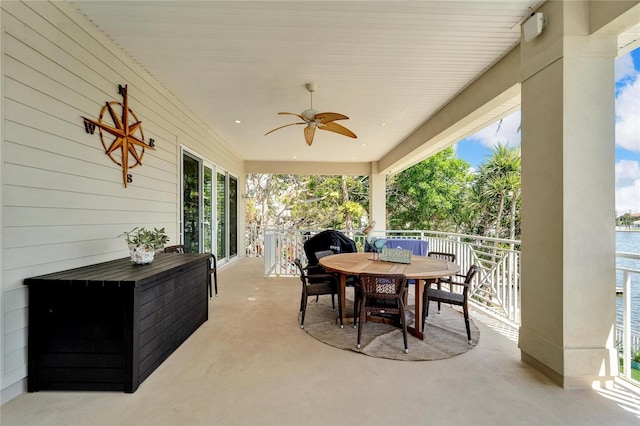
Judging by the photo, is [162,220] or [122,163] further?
[162,220]

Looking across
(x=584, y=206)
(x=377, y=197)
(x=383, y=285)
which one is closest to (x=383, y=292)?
(x=383, y=285)

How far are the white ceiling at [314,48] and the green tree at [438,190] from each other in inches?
291

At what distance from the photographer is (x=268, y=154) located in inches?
309

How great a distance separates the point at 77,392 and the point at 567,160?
13.0 feet

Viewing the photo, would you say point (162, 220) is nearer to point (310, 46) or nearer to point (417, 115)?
point (310, 46)

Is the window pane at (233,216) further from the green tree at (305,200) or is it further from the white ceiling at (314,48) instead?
the green tree at (305,200)

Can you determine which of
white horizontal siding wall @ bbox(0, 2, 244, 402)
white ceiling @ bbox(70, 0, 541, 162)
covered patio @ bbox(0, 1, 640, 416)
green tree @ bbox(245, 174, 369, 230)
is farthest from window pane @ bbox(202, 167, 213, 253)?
green tree @ bbox(245, 174, 369, 230)

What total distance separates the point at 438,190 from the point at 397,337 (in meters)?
9.90

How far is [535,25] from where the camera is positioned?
223cm

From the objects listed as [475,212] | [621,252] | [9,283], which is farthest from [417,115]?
[475,212]

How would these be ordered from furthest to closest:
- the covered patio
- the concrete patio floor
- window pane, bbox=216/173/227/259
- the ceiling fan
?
1. window pane, bbox=216/173/227/259
2. the ceiling fan
3. the covered patio
4. the concrete patio floor

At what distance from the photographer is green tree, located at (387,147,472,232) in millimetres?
11344

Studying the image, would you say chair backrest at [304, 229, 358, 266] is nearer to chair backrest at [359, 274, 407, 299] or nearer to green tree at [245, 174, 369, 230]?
chair backrest at [359, 274, 407, 299]

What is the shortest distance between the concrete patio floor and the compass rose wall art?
2.07 meters
